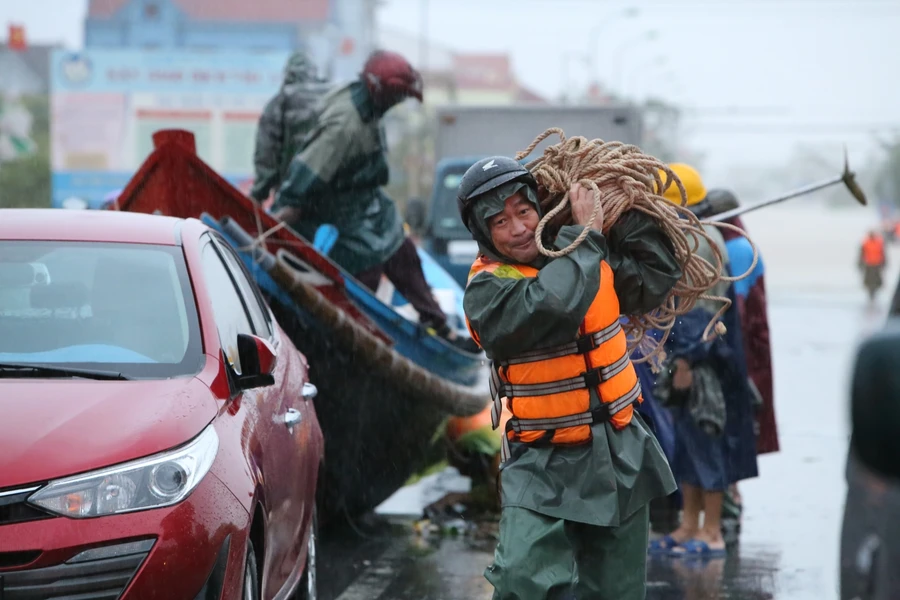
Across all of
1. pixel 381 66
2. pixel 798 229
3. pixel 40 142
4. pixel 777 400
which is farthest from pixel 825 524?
pixel 798 229

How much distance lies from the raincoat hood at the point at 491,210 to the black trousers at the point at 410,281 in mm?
4226

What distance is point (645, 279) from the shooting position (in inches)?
175

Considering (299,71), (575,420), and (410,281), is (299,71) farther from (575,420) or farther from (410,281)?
(575,420)

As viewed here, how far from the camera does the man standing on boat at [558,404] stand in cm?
409

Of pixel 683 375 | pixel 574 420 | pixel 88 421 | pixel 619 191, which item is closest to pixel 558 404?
pixel 574 420

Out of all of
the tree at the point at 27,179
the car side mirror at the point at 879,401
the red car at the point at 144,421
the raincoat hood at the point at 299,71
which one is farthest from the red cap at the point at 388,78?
the tree at the point at 27,179

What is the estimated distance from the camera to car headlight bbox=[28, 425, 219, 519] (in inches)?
152

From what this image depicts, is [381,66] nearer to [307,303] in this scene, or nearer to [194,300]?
[307,303]

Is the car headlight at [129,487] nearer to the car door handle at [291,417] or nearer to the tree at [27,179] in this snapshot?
the car door handle at [291,417]

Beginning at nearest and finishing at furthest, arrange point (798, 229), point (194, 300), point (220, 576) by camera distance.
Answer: point (220, 576) < point (194, 300) < point (798, 229)

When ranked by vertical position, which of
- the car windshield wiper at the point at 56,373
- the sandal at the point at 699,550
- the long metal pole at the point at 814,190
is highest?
the long metal pole at the point at 814,190

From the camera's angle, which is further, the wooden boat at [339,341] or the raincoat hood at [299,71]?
the raincoat hood at [299,71]

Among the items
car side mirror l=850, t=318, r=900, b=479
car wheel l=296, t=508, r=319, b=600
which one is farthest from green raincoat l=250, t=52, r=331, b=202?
car side mirror l=850, t=318, r=900, b=479

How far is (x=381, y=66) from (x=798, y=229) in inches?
4625
